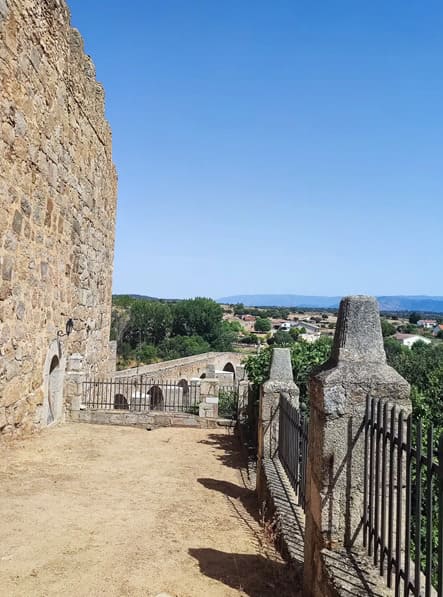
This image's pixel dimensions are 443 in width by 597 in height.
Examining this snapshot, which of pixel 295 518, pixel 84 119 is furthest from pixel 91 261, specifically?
pixel 295 518

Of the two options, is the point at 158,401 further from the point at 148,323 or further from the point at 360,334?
the point at 148,323

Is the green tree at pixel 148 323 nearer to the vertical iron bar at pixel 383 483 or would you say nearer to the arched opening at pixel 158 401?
the arched opening at pixel 158 401

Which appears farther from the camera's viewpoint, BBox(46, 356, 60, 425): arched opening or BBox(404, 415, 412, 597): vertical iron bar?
BBox(46, 356, 60, 425): arched opening

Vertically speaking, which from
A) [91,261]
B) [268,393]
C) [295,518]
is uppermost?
[91,261]

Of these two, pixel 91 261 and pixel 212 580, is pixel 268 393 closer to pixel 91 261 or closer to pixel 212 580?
pixel 212 580

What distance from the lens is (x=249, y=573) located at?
381cm

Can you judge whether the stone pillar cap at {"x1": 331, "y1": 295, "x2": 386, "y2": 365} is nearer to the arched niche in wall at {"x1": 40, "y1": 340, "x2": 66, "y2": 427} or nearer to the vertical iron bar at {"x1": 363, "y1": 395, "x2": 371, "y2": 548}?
the vertical iron bar at {"x1": 363, "y1": 395, "x2": 371, "y2": 548}

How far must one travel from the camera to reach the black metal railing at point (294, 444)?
490cm

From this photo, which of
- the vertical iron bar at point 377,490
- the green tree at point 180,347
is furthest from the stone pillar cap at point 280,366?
the green tree at point 180,347

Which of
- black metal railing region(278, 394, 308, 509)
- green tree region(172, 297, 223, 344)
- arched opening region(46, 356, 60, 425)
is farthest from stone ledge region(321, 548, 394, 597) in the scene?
green tree region(172, 297, 223, 344)

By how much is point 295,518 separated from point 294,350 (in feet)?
21.7

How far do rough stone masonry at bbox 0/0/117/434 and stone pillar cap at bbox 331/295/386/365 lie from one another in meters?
5.25

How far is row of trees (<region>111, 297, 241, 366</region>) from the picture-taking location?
56875 millimetres

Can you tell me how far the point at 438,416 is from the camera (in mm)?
11922
